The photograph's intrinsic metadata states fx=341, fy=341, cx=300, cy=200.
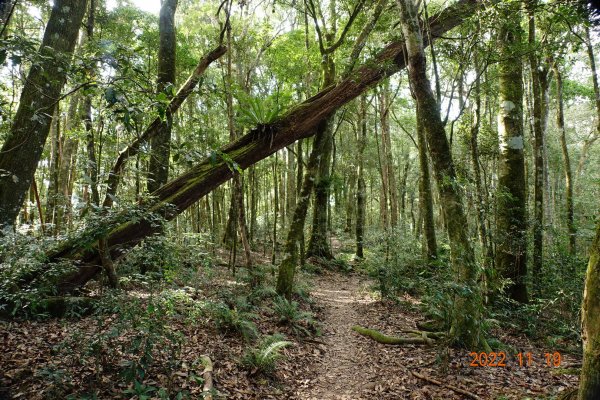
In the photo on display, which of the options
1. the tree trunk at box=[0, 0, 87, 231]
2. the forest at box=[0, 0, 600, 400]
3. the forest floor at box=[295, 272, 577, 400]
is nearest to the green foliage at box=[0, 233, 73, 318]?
the forest at box=[0, 0, 600, 400]

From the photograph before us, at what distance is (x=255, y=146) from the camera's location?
744 centimetres

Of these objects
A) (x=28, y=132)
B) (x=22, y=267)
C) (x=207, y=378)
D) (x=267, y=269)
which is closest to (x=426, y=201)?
(x=267, y=269)

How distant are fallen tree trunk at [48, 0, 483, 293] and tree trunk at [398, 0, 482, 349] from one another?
921mm

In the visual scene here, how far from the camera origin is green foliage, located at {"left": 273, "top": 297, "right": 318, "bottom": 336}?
7039mm

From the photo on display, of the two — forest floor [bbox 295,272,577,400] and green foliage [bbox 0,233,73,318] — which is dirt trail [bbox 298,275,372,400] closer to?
forest floor [bbox 295,272,577,400]

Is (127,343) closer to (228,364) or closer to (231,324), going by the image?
(228,364)

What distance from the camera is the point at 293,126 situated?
7820 millimetres

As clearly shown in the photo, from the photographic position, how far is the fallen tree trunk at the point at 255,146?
18.7 ft

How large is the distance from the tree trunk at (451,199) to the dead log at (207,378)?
368cm

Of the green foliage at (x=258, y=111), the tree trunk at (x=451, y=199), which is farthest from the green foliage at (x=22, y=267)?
the tree trunk at (x=451, y=199)

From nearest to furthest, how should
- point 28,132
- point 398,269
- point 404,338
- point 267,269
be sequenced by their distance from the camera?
1. point 28,132
2. point 404,338
3. point 398,269
4. point 267,269

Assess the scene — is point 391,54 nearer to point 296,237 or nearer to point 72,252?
point 296,237

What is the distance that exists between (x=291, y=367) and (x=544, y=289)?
6192 mm
